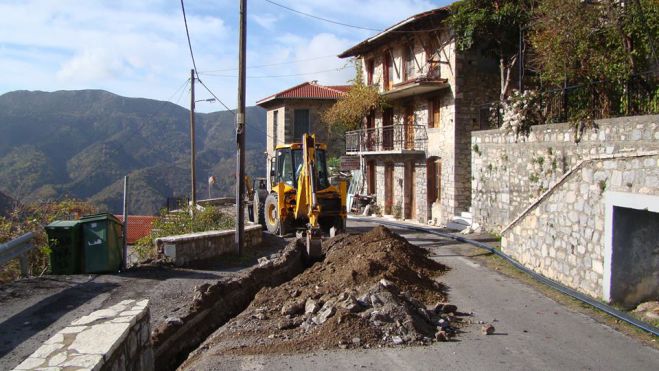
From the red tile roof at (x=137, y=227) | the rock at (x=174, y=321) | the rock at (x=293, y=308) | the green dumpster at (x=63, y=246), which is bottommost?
the red tile roof at (x=137, y=227)

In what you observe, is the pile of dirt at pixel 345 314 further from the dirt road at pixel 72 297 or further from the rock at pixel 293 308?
the dirt road at pixel 72 297

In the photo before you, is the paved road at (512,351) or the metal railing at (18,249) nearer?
the paved road at (512,351)

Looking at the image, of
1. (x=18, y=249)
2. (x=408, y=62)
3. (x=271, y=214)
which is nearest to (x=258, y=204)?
(x=271, y=214)

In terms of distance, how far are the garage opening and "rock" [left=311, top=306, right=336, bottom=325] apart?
429 cm

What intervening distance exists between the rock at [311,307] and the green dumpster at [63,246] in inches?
208

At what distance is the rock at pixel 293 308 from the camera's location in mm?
7914

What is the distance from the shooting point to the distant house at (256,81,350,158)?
36969 mm

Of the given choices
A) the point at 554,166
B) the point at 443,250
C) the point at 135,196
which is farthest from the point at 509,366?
the point at 135,196

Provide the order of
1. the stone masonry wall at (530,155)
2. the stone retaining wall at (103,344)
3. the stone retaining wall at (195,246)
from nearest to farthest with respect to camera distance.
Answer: the stone retaining wall at (103,344)
the stone masonry wall at (530,155)
the stone retaining wall at (195,246)

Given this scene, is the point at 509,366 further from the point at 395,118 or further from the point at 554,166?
the point at 395,118

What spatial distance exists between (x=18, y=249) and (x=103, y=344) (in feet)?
22.6

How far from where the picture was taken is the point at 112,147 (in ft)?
326

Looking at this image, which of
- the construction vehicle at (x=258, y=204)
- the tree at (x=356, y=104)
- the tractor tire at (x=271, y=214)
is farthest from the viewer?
the tree at (x=356, y=104)

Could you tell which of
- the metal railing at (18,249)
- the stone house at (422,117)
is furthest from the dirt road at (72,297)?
the stone house at (422,117)
